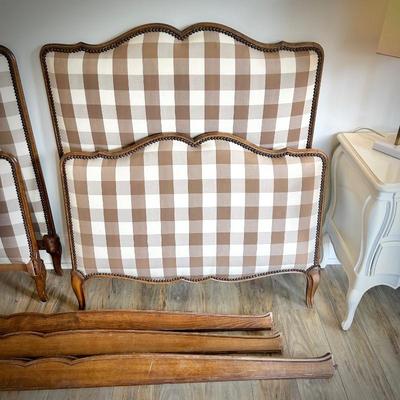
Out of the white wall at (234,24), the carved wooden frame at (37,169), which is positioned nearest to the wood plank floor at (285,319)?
the carved wooden frame at (37,169)

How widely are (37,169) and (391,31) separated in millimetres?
1307

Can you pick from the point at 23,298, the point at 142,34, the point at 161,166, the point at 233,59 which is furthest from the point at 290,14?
the point at 23,298

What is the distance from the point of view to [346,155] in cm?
151

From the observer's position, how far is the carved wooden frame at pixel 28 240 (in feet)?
4.65

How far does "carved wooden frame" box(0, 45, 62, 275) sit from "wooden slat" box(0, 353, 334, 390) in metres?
0.49

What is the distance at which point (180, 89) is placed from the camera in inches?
53.1

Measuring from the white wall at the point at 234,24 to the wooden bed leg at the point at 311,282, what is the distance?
2.24 ft

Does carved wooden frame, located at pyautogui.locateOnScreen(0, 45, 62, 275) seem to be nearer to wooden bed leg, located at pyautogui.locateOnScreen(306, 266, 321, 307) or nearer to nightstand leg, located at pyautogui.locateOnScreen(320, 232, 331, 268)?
wooden bed leg, located at pyautogui.locateOnScreen(306, 266, 321, 307)

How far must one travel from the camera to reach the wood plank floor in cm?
137

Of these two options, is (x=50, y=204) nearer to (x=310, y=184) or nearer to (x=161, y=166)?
(x=161, y=166)

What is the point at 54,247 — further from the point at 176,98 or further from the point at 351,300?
the point at 351,300

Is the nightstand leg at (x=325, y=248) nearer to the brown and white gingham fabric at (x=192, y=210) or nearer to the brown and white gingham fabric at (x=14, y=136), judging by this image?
the brown and white gingham fabric at (x=192, y=210)

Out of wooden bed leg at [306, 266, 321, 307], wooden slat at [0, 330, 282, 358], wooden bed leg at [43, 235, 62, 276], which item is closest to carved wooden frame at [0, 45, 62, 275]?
wooden bed leg at [43, 235, 62, 276]

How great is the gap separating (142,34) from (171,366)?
1.12 meters
